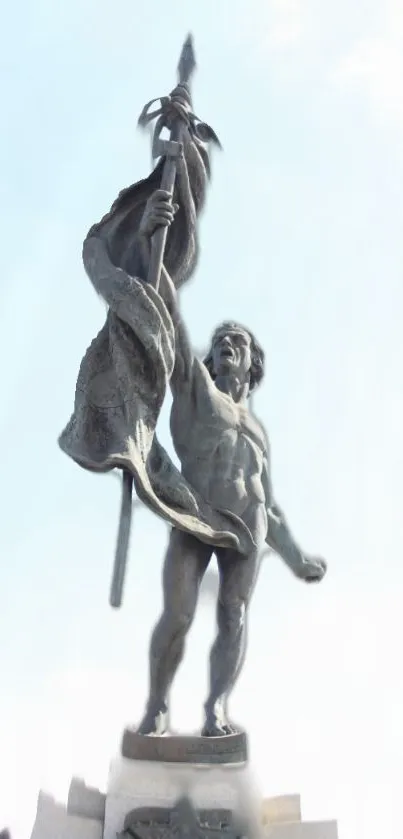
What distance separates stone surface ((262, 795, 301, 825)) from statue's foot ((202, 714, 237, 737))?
0.42m

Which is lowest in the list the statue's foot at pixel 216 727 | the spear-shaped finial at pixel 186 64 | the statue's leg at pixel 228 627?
the statue's foot at pixel 216 727

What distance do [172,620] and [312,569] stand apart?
1360 mm

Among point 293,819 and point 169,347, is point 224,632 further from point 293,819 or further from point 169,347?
point 169,347

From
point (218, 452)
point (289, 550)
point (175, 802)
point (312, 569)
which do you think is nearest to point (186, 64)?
point (218, 452)

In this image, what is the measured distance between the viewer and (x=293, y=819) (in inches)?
186

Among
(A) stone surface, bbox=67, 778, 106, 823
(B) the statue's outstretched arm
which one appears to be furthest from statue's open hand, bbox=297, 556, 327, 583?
(A) stone surface, bbox=67, 778, 106, 823

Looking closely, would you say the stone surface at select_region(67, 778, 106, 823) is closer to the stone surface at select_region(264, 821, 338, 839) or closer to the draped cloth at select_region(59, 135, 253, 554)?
the stone surface at select_region(264, 821, 338, 839)

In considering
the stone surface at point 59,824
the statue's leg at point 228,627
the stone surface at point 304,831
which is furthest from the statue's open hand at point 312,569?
the stone surface at point 59,824

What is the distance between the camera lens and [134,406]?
5133mm

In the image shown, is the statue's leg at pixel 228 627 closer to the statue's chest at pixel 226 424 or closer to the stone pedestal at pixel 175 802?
the stone pedestal at pixel 175 802

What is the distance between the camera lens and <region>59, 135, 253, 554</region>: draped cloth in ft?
16.3

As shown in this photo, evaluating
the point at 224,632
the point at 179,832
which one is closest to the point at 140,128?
the point at 224,632

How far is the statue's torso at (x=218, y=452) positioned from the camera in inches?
210

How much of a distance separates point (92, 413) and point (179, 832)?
238cm
